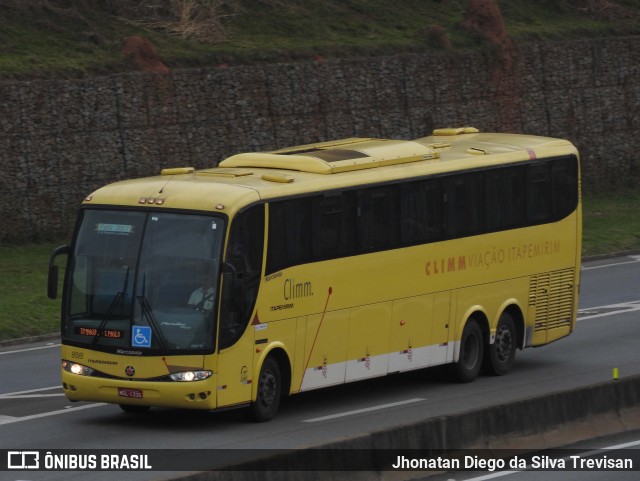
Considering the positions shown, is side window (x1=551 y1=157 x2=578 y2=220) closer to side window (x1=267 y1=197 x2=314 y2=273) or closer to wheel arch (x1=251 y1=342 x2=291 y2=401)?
side window (x1=267 y1=197 x2=314 y2=273)

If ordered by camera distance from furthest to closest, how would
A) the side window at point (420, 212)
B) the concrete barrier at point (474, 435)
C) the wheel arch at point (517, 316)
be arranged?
the wheel arch at point (517, 316) → the side window at point (420, 212) → the concrete barrier at point (474, 435)

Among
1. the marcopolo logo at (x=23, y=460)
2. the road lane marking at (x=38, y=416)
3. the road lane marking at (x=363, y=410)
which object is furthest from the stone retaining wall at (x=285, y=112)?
the marcopolo logo at (x=23, y=460)

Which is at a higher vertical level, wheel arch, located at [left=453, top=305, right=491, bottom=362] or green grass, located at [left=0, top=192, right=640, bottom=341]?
wheel arch, located at [left=453, top=305, right=491, bottom=362]

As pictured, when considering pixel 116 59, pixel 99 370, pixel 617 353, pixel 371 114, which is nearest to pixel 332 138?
pixel 371 114

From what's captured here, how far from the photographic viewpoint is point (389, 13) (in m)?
47.9

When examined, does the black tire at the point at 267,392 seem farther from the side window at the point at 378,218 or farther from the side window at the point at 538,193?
the side window at the point at 538,193

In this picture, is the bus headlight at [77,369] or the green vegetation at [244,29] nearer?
the bus headlight at [77,369]

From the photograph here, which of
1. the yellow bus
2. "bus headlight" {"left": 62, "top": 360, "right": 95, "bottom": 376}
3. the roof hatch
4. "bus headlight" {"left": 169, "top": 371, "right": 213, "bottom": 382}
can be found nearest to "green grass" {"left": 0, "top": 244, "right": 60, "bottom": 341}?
the roof hatch

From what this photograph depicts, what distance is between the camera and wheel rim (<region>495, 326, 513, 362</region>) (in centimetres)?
2234

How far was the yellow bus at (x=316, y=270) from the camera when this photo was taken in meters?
17.4

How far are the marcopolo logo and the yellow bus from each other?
1500mm

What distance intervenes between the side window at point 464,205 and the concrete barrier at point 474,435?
4.41m

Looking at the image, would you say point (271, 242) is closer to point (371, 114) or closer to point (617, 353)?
point (617, 353)

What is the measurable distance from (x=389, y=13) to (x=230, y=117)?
11.8 metres
